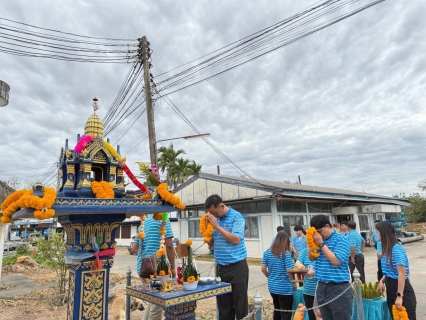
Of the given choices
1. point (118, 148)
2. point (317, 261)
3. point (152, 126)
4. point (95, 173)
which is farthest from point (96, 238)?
point (152, 126)

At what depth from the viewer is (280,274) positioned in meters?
4.39

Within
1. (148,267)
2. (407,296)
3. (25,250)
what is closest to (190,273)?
(148,267)

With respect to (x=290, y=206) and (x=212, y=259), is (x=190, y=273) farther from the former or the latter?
(x=212, y=259)

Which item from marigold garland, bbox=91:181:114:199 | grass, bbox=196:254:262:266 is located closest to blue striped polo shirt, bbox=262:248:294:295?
marigold garland, bbox=91:181:114:199

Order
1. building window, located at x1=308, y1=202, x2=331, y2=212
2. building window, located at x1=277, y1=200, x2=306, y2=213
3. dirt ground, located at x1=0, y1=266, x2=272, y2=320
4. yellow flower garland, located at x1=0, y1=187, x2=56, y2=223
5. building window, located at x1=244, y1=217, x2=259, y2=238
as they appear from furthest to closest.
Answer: building window, located at x1=308, y1=202, x2=331, y2=212
building window, located at x1=244, y1=217, x2=259, y2=238
building window, located at x1=277, y1=200, x2=306, y2=213
dirt ground, located at x1=0, y1=266, x2=272, y2=320
yellow flower garland, located at x1=0, y1=187, x2=56, y2=223

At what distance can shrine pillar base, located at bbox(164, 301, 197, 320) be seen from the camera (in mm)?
3689

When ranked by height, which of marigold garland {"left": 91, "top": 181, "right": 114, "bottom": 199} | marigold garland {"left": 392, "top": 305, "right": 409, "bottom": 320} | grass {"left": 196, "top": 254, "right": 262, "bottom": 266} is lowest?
grass {"left": 196, "top": 254, "right": 262, "bottom": 266}

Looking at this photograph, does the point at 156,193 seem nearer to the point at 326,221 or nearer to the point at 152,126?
the point at 326,221

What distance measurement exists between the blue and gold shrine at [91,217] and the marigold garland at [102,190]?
0.34ft

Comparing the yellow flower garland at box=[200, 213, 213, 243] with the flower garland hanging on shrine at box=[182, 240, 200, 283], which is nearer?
the flower garland hanging on shrine at box=[182, 240, 200, 283]

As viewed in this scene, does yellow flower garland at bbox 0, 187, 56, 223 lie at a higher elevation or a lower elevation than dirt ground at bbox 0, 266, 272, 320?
higher

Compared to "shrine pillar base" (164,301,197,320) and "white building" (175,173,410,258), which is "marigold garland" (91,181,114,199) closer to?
"shrine pillar base" (164,301,197,320)

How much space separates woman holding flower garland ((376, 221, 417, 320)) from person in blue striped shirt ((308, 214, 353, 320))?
797 millimetres

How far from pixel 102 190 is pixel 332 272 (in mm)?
3010
